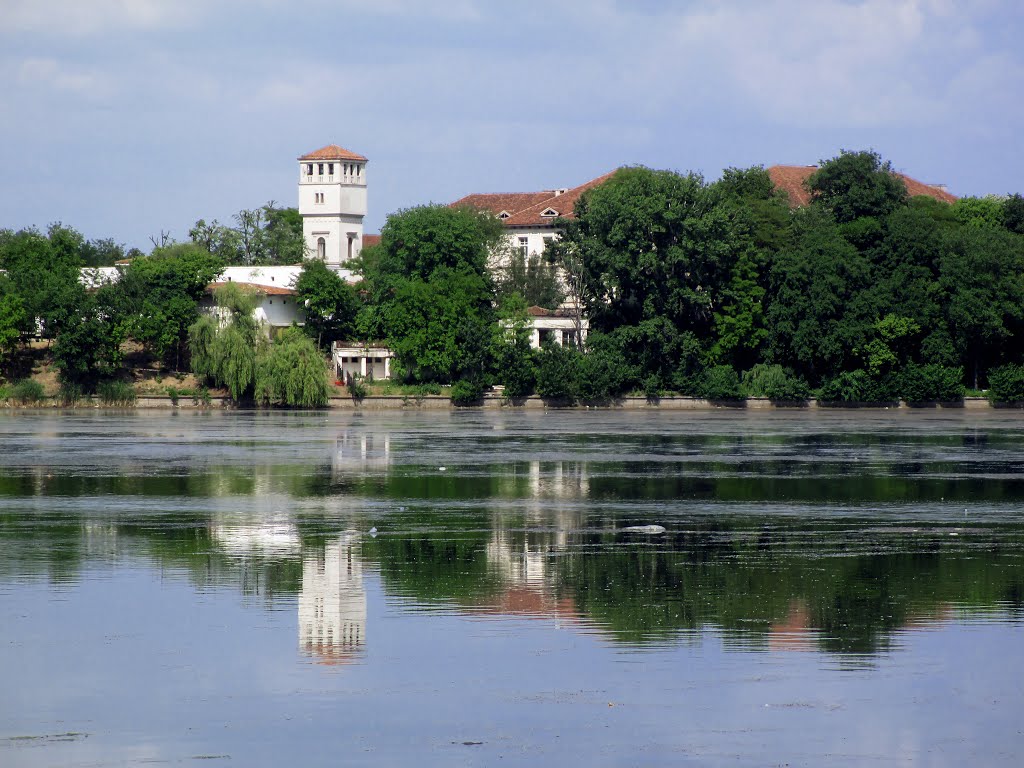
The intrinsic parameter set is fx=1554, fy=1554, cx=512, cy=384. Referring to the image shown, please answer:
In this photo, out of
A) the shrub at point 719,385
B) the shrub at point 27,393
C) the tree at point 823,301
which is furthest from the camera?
the shrub at point 27,393

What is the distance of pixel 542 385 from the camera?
7950 centimetres

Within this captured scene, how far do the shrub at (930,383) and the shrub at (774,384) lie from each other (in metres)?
4.94

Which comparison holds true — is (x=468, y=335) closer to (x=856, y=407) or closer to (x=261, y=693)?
(x=856, y=407)

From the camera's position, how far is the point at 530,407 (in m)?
80.2

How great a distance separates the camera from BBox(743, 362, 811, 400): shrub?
7744 cm

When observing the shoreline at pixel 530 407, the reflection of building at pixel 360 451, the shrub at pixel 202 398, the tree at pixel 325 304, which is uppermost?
the tree at pixel 325 304

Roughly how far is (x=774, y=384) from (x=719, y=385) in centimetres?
272

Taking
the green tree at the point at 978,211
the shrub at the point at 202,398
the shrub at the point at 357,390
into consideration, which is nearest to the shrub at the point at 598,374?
the shrub at the point at 357,390

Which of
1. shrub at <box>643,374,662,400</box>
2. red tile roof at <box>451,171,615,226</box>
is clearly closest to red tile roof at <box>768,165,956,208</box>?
red tile roof at <box>451,171,615,226</box>

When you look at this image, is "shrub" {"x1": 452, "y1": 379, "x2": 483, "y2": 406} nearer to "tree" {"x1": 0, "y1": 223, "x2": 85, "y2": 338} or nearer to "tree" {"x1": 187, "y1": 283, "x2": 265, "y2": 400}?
"tree" {"x1": 187, "y1": 283, "x2": 265, "y2": 400}

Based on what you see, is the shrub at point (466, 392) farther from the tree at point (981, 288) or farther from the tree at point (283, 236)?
the tree at point (283, 236)

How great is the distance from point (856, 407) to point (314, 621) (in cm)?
6526

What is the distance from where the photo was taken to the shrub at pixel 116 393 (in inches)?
3098

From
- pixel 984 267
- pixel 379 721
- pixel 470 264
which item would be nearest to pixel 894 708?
pixel 379 721
